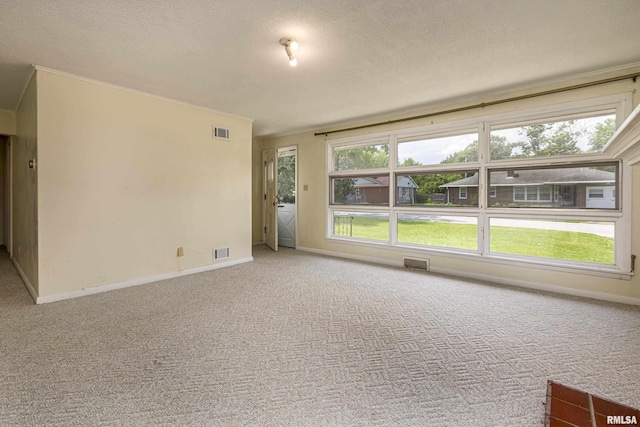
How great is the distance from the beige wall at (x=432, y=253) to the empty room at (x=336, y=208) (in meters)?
0.03

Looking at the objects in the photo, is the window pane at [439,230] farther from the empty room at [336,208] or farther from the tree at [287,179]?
the tree at [287,179]

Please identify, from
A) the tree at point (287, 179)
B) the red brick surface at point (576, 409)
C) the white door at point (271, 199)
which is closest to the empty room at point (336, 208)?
the red brick surface at point (576, 409)

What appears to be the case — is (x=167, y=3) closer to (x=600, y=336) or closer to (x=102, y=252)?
(x=102, y=252)

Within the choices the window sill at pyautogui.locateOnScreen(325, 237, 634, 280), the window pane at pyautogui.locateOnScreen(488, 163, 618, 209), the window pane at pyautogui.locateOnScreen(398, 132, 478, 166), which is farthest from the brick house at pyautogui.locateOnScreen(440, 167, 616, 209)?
the window sill at pyautogui.locateOnScreen(325, 237, 634, 280)

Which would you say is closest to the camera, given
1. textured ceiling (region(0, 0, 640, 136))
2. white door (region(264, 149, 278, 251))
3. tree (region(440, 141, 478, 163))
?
textured ceiling (region(0, 0, 640, 136))

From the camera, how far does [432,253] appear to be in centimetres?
436

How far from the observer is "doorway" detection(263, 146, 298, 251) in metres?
6.04

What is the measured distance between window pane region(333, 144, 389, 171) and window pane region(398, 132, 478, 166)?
0.98 ft

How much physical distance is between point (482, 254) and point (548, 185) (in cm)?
112

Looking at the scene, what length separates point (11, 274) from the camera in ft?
13.2

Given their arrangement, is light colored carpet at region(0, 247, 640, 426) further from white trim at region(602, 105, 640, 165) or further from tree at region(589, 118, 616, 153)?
tree at region(589, 118, 616, 153)

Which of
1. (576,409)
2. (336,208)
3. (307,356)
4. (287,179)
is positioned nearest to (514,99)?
(336,208)

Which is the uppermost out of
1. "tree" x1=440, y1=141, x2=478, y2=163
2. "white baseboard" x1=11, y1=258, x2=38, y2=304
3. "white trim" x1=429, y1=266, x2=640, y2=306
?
"tree" x1=440, y1=141, x2=478, y2=163

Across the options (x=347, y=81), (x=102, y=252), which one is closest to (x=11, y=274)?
(x=102, y=252)
